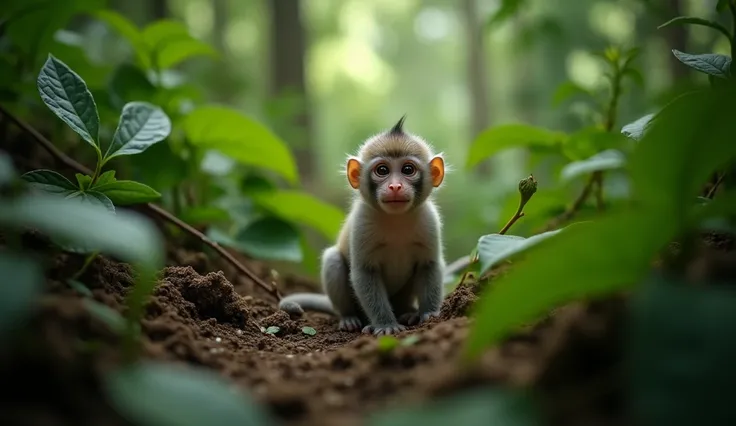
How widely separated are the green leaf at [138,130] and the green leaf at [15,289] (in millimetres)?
1651

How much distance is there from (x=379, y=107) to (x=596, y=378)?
3652 centimetres

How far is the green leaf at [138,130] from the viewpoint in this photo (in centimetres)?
320

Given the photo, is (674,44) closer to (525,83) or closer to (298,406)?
(298,406)

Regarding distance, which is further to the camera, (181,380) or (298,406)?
(298,406)

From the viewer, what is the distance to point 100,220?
1.57 m

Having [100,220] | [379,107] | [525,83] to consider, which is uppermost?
[379,107]

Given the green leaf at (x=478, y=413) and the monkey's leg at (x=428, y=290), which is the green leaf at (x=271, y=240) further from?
the green leaf at (x=478, y=413)

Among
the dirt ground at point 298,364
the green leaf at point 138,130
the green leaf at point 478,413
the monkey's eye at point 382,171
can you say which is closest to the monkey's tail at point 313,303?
the monkey's eye at point 382,171

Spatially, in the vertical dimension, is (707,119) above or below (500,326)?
above

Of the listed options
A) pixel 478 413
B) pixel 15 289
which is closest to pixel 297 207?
pixel 15 289

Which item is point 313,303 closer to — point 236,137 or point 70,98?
point 236,137

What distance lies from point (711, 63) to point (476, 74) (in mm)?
18042

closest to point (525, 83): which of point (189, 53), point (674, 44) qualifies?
point (674, 44)

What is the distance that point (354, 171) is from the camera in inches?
185
